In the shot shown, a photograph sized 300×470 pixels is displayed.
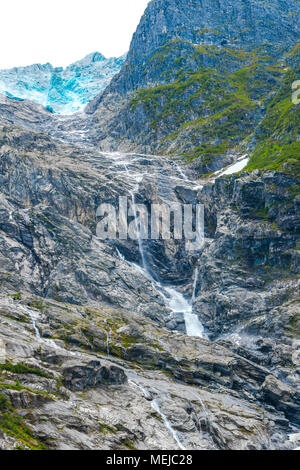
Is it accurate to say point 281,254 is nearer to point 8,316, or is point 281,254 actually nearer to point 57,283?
point 57,283

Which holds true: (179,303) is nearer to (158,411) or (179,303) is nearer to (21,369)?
(158,411)

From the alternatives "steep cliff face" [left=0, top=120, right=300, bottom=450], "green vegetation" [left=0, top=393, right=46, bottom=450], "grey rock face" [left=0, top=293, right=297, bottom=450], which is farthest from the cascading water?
"green vegetation" [left=0, top=393, right=46, bottom=450]

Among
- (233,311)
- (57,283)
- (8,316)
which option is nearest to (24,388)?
(8,316)

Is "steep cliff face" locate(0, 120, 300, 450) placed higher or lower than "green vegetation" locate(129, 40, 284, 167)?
lower

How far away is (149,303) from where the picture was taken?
92.7 m

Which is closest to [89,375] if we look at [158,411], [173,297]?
[158,411]

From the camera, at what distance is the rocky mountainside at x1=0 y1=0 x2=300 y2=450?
51.5 metres

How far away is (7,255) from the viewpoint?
3506 inches

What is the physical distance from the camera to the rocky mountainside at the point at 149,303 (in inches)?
2028

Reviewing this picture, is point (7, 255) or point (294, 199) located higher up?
point (294, 199)

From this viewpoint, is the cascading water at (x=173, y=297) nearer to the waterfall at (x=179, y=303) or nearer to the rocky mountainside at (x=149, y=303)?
the waterfall at (x=179, y=303)

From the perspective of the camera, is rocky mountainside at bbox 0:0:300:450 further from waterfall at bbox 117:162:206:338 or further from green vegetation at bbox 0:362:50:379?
waterfall at bbox 117:162:206:338

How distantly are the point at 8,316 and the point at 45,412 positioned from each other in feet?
84.0
